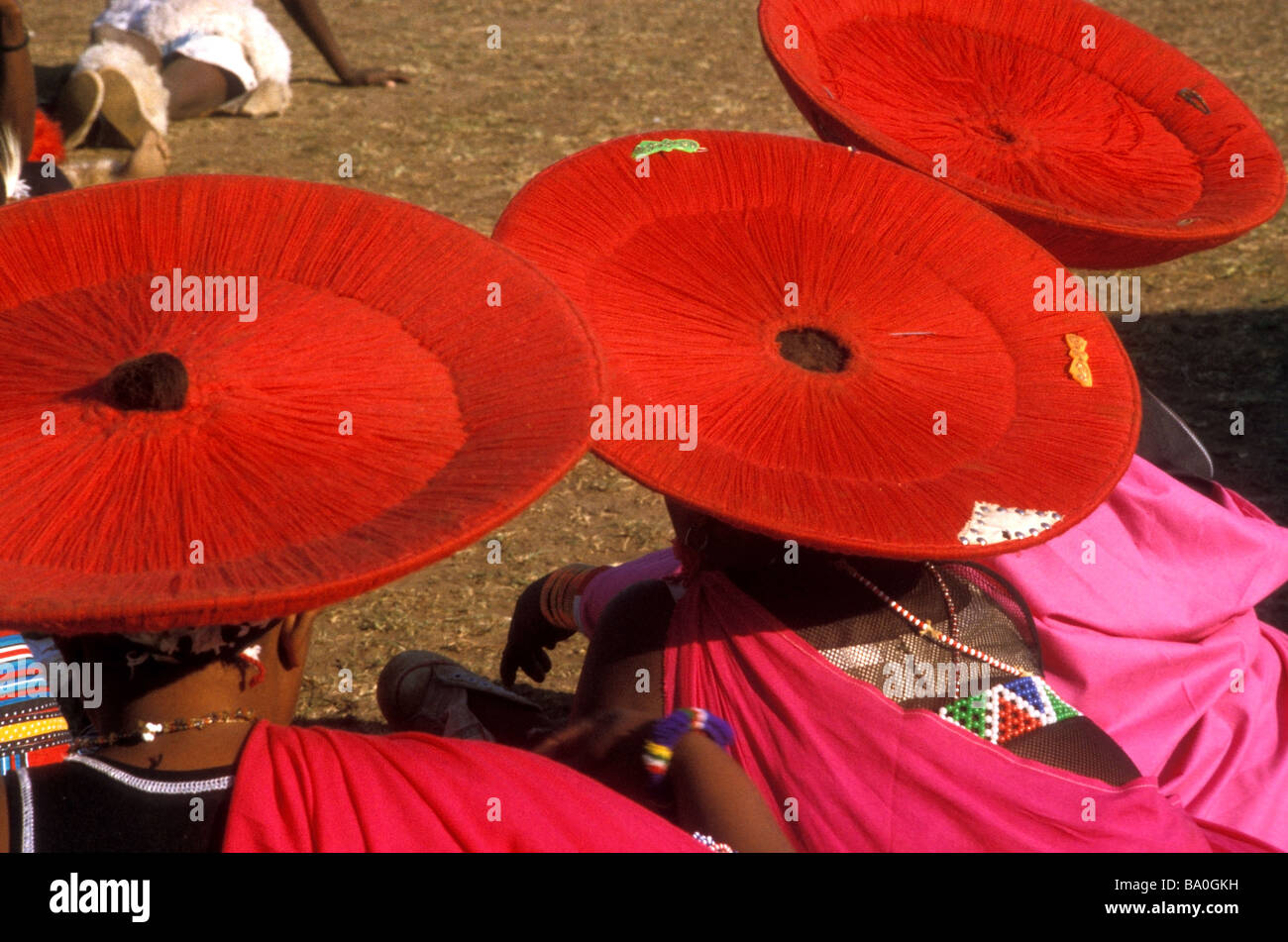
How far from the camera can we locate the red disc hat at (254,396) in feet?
4.13

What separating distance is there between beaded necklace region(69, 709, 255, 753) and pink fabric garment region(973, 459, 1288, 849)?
4.59ft

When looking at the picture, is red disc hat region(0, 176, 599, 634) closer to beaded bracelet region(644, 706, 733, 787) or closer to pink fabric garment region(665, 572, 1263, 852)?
beaded bracelet region(644, 706, 733, 787)

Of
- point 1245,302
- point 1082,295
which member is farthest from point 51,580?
point 1245,302

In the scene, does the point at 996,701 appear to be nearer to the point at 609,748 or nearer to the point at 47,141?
the point at 609,748

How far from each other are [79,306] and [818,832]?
4.03 ft

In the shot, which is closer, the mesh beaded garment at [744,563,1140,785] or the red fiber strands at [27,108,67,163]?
the mesh beaded garment at [744,563,1140,785]

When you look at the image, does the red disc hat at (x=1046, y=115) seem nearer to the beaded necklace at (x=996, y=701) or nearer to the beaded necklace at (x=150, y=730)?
the beaded necklace at (x=996, y=701)

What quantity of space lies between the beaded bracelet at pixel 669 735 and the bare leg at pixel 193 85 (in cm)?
534

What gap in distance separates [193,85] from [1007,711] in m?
5.45

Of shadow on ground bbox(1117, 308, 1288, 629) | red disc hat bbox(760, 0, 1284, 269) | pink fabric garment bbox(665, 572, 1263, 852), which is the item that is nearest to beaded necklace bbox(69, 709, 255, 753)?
pink fabric garment bbox(665, 572, 1263, 852)

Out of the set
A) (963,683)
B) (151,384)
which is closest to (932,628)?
(963,683)

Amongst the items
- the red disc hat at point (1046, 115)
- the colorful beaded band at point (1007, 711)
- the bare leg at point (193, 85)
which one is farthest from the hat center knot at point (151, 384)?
the bare leg at point (193, 85)

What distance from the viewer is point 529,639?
118 inches

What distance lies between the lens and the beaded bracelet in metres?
1.76
